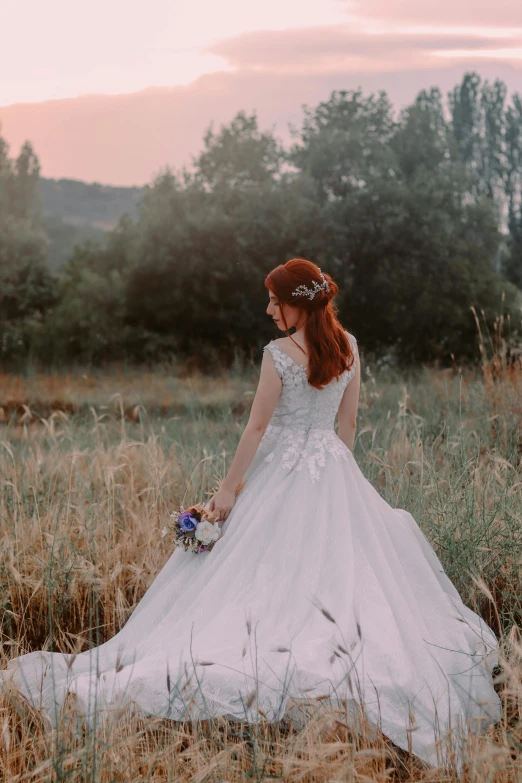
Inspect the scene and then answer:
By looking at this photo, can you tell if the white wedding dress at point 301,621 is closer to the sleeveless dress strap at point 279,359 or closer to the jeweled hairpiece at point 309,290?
the sleeveless dress strap at point 279,359

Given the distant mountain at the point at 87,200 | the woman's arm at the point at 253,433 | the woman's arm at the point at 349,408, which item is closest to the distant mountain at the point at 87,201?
the distant mountain at the point at 87,200

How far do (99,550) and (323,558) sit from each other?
1.91 meters

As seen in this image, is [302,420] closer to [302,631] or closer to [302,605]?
[302,605]

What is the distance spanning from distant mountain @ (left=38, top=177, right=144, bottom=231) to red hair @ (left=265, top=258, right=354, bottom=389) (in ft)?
277

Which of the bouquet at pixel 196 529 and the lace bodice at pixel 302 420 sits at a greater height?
the lace bodice at pixel 302 420

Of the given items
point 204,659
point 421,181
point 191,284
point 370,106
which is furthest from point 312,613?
point 370,106

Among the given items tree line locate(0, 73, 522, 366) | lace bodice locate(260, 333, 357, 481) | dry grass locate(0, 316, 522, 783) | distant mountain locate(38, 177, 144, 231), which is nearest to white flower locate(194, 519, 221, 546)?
lace bodice locate(260, 333, 357, 481)

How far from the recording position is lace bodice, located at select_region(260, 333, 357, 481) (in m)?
3.92

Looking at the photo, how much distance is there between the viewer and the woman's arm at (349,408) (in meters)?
4.24

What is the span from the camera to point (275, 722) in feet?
9.94

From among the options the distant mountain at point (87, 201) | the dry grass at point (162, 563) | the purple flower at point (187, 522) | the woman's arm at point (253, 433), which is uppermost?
the distant mountain at point (87, 201)

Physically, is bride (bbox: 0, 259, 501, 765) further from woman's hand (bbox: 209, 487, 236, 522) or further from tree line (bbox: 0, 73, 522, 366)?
tree line (bbox: 0, 73, 522, 366)

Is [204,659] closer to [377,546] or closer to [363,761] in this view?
[363,761]

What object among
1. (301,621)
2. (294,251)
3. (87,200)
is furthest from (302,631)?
(87,200)
